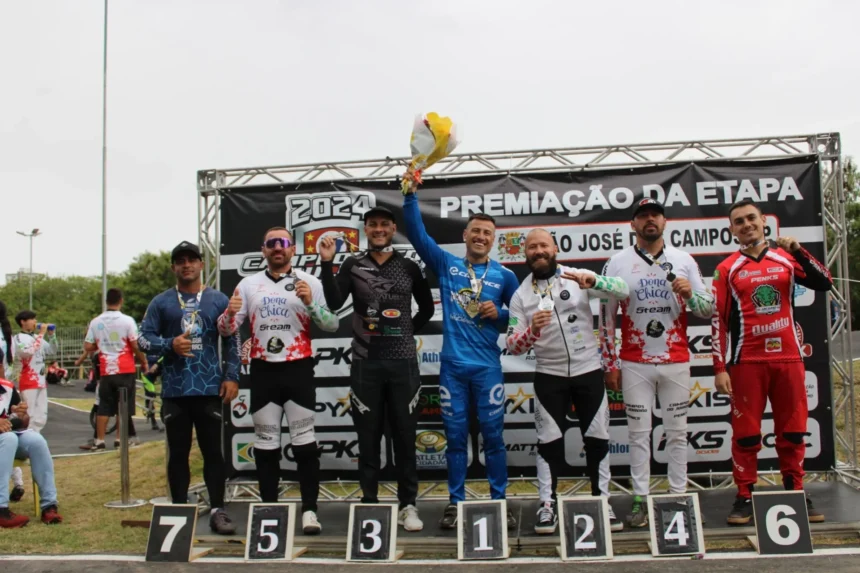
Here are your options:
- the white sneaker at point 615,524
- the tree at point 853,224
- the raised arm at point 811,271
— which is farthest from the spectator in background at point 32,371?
the tree at point 853,224

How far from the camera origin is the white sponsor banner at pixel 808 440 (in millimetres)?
5434

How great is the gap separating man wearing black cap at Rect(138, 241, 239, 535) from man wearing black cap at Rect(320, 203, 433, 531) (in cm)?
87

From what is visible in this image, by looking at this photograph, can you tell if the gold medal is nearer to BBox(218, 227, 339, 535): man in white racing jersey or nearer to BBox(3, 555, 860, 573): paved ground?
BBox(218, 227, 339, 535): man in white racing jersey

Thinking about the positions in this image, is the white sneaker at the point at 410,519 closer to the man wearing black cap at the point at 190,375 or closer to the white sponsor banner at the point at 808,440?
the man wearing black cap at the point at 190,375

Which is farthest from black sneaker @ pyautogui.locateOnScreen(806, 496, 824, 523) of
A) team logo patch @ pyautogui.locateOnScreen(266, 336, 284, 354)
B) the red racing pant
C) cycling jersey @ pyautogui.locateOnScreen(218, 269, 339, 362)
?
team logo patch @ pyautogui.locateOnScreen(266, 336, 284, 354)

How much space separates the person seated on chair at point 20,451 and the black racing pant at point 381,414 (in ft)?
8.38

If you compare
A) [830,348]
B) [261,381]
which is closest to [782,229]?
[830,348]

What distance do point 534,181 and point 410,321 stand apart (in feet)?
5.83

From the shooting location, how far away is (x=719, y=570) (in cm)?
366

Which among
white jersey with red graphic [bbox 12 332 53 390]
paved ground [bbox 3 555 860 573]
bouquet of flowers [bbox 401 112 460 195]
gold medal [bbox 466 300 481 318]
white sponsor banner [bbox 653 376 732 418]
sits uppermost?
bouquet of flowers [bbox 401 112 460 195]

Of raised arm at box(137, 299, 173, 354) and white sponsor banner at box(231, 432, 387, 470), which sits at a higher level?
raised arm at box(137, 299, 173, 354)

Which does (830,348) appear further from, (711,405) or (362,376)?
(362,376)

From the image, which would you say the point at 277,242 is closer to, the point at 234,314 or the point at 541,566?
the point at 234,314

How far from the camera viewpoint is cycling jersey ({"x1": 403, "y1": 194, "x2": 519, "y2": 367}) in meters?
4.54
